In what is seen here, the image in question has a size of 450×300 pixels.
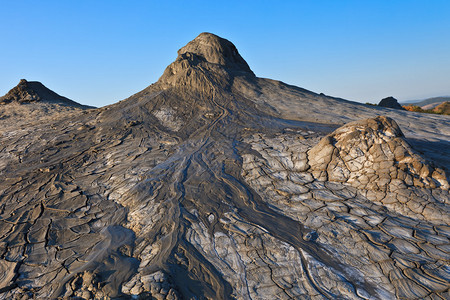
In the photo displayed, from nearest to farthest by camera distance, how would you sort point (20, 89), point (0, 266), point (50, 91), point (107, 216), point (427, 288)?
point (427, 288) → point (0, 266) → point (107, 216) → point (20, 89) → point (50, 91)

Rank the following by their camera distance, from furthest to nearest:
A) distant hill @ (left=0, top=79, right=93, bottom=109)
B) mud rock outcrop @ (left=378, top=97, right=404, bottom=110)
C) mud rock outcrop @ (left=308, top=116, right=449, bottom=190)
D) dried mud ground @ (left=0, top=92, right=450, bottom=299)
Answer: mud rock outcrop @ (left=378, top=97, right=404, bottom=110) < distant hill @ (left=0, top=79, right=93, bottom=109) < mud rock outcrop @ (left=308, top=116, right=449, bottom=190) < dried mud ground @ (left=0, top=92, right=450, bottom=299)

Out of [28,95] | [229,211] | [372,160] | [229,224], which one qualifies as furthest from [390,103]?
[28,95]

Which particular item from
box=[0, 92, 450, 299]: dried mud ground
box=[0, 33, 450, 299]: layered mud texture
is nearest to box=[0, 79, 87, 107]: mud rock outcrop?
box=[0, 33, 450, 299]: layered mud texture

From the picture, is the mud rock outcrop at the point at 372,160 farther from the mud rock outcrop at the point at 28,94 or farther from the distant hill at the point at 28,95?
the mud rock outcrop at the point at 28,94

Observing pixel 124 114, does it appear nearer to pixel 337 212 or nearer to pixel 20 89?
pixel 337 212

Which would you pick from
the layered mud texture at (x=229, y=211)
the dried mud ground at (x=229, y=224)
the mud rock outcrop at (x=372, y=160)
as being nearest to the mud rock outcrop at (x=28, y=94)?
the layered mud texture at (x=229, y=211)

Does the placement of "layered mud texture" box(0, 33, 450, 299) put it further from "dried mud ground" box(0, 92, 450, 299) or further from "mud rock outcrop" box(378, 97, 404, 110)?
"mud rock outcrop" box(378, 97, 404, 110)

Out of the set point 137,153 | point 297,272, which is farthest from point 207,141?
point 297,272

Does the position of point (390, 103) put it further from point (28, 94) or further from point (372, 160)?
point (28, 94)
